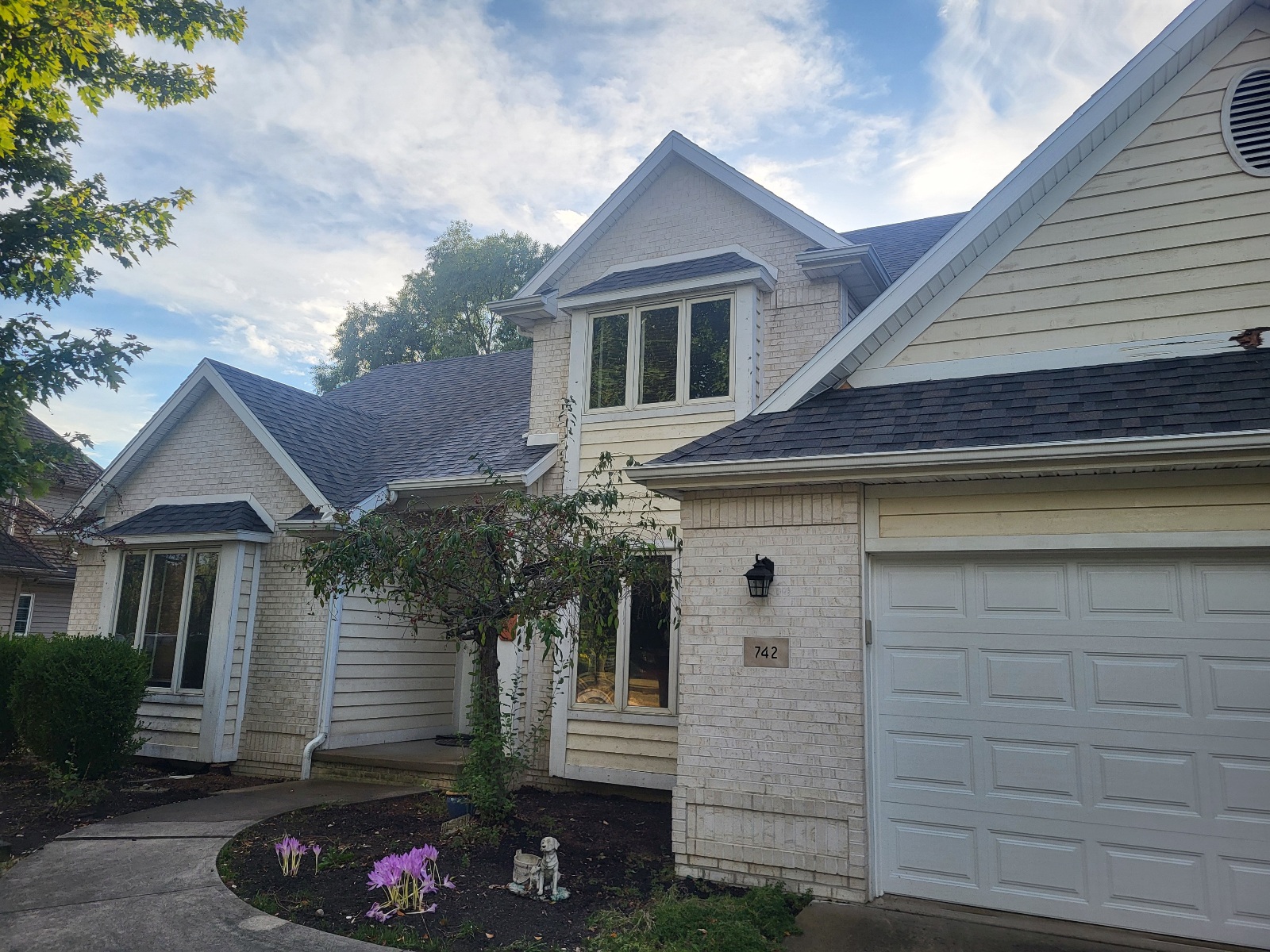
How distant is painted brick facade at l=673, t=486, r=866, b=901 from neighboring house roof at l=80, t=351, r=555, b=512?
13.5 ft

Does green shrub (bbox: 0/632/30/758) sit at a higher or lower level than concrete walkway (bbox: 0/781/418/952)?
higher

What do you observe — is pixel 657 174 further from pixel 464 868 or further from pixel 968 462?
pixel 464 868

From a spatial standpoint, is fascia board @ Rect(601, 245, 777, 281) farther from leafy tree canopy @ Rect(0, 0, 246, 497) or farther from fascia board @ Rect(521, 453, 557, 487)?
leafy tree canopy @ Rect(0, 0, 246, 497)

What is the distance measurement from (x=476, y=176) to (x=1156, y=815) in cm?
1118

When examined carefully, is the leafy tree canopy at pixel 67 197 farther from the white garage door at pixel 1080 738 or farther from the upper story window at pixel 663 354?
the white garage door at pixel 1080 738

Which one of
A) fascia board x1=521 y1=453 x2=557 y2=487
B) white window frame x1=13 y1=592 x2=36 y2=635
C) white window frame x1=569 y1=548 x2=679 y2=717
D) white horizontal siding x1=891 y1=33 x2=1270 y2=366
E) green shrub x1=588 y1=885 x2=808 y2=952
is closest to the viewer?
green shrub x1=588 y1=885 x2=808 y2=952

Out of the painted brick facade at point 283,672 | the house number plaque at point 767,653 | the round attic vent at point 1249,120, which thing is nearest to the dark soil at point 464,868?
the house number plaque at point 767,653

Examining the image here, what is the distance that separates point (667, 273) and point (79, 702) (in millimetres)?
8460

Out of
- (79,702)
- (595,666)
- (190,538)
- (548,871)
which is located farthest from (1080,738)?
(190,538)

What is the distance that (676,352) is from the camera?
Answer: 974 centimetres

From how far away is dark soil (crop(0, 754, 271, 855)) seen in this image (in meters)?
7.54

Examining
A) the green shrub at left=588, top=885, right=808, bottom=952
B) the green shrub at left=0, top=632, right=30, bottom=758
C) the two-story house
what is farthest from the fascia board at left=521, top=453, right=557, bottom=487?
the green shrub at left=0, top=632, right=30, bottom=758

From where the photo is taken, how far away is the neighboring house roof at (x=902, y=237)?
445 inches

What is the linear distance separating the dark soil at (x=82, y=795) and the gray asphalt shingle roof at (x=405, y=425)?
3752 millimetres
